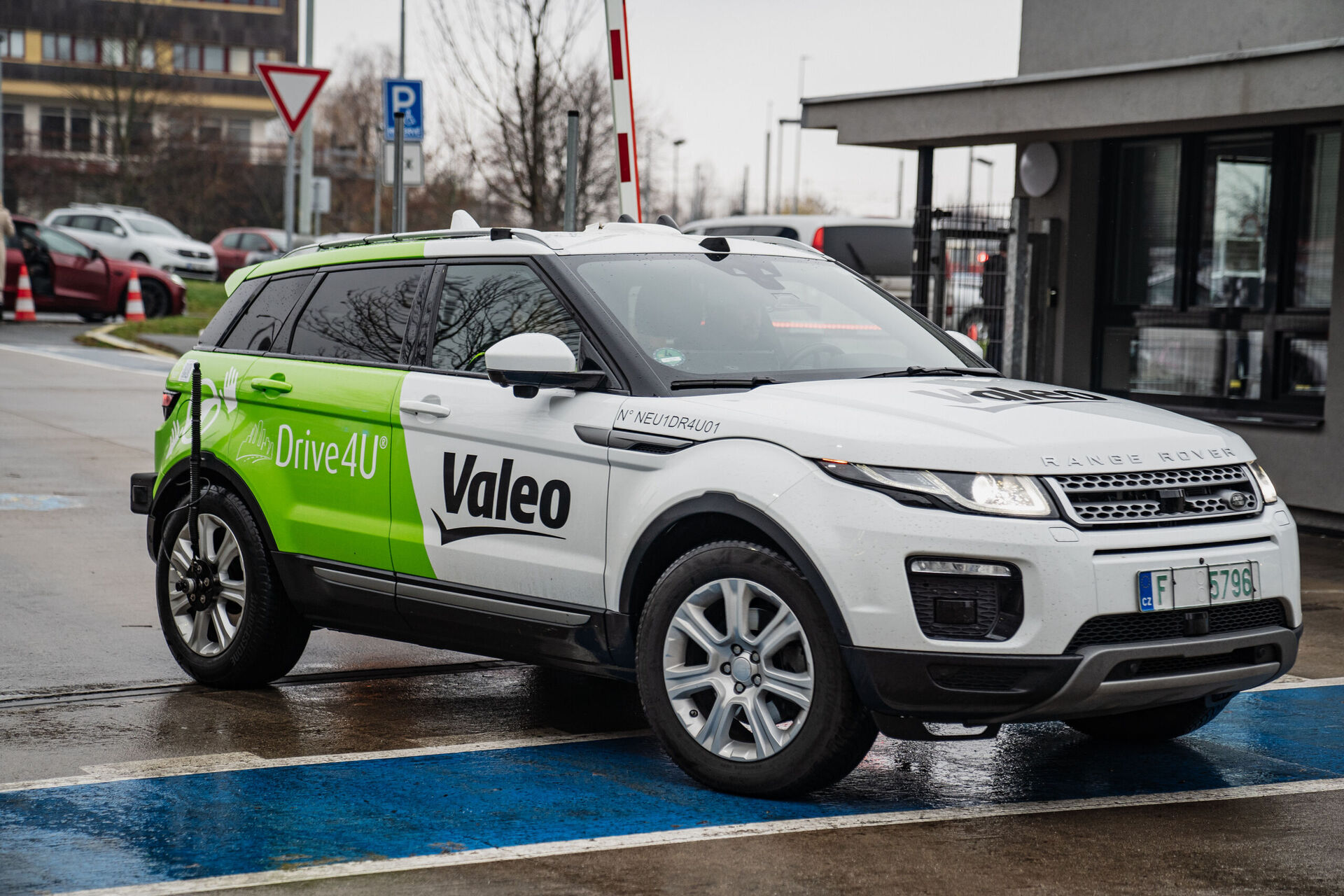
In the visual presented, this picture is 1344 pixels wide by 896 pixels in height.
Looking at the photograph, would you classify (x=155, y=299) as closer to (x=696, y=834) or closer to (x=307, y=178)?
(x=307, y=178)

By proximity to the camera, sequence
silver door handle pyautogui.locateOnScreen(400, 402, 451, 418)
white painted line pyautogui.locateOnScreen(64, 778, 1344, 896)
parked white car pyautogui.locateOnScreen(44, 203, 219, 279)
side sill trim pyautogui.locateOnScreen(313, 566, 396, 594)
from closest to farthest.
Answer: white painted line pyautogui.locateOnScreen(64, 778, 1344, 896) < silver door handle pyautogui.locateOnScreen(400, 402, 451, 418) < side sill trim pyautogui.locateOnScreen(313, 566, 396, 594) < parked white car pyautogui.locateOnScreen(44, 203, 219, 279)

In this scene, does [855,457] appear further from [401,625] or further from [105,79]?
[105,79]

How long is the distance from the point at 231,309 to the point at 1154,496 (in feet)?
12.9

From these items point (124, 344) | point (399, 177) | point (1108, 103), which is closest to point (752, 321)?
point (1108, 103)

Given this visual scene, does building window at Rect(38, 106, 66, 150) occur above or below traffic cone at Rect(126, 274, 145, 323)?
above

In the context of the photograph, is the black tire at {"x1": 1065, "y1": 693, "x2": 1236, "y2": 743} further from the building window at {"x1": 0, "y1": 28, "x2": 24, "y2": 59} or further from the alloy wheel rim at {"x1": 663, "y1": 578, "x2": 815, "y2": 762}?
the building window at {"x1": 0, "y1": 28, "x2": 24, "y2": 59}

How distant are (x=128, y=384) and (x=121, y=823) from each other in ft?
50.3

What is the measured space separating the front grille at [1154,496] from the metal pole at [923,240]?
8.87 metres

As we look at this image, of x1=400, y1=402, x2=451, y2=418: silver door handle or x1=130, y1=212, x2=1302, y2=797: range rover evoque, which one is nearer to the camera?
x1=130, y1=212, x2=1302, y2=797: range rover evoque

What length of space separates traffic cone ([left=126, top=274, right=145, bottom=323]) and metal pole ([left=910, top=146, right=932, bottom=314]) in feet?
56.8

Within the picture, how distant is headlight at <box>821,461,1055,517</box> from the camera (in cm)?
470

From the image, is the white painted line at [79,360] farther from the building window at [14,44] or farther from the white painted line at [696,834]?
the building window at [14,44]

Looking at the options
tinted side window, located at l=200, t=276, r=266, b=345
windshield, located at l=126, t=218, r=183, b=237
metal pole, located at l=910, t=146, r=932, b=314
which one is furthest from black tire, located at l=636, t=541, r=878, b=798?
windshield, located at l=126, t=218, r=183, b=237

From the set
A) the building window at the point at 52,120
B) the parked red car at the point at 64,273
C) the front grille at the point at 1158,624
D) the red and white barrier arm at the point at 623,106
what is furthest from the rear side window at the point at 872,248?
the building window at the point at 52,120
